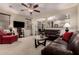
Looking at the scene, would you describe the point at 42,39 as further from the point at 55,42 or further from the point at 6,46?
the point at 6,46

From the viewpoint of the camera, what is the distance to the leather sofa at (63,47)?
8.59 ft

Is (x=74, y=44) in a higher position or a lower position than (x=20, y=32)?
lower

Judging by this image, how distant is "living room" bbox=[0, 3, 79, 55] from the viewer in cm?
274

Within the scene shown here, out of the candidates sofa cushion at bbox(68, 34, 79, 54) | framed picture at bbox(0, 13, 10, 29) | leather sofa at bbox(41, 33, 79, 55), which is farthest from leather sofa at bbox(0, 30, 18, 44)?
sofa cushion at bbox(68, 34, 79, 54)

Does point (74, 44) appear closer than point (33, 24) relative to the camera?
Yes

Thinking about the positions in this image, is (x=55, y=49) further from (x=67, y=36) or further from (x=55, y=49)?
(x=67, y=36)

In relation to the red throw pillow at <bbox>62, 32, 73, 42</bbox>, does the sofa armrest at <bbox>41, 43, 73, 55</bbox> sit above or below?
below

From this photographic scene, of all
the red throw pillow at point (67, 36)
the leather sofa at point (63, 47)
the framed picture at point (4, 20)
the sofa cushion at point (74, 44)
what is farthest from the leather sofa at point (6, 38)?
the sofa cushion at point (74, 44)

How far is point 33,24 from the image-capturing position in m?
2.80

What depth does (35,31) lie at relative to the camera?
2816 mm

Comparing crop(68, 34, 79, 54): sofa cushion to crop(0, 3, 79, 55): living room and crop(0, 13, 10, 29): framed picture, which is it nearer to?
crop(0, 3, 79, 55): living room

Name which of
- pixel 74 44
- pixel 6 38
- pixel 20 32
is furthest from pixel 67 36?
pixel 6 38

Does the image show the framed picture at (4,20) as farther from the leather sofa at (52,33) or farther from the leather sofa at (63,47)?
the leather sofa at (63,47)

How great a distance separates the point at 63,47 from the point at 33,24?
2.71 ft
